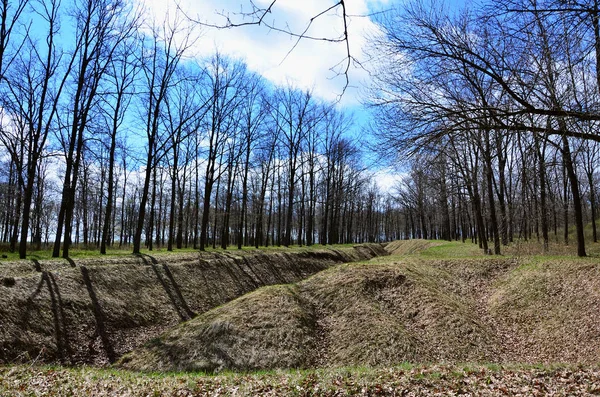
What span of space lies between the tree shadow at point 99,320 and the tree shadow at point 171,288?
2.79 meters

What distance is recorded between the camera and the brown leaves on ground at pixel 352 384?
17.8 feet

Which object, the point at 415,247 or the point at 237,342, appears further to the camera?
the point at 415,247

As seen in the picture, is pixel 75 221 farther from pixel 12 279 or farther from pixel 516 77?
pixel 516 77

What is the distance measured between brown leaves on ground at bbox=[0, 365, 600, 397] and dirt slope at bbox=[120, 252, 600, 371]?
10.00 feet

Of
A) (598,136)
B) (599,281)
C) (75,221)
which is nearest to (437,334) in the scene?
(599,281)

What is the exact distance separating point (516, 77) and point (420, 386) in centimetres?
566

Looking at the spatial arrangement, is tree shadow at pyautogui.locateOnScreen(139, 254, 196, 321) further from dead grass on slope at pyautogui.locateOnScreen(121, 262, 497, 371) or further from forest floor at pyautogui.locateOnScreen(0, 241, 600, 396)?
dead grass on slope at pyautogui.locateOnScreen(121, 262, 497, 371)

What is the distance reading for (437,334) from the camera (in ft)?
34.8

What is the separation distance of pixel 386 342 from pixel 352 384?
483cm

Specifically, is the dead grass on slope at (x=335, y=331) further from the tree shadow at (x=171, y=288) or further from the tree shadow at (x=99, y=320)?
the tree shadow at (x=171, y=288)

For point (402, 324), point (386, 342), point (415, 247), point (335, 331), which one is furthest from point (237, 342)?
point (415, 247)

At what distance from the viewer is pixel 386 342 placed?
10.2m

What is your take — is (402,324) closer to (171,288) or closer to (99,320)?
(171,288)

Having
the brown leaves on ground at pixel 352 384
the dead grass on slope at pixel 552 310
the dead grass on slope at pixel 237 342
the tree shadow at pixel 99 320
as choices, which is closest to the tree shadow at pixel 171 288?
the dead grass on slope at pixel 237 342
